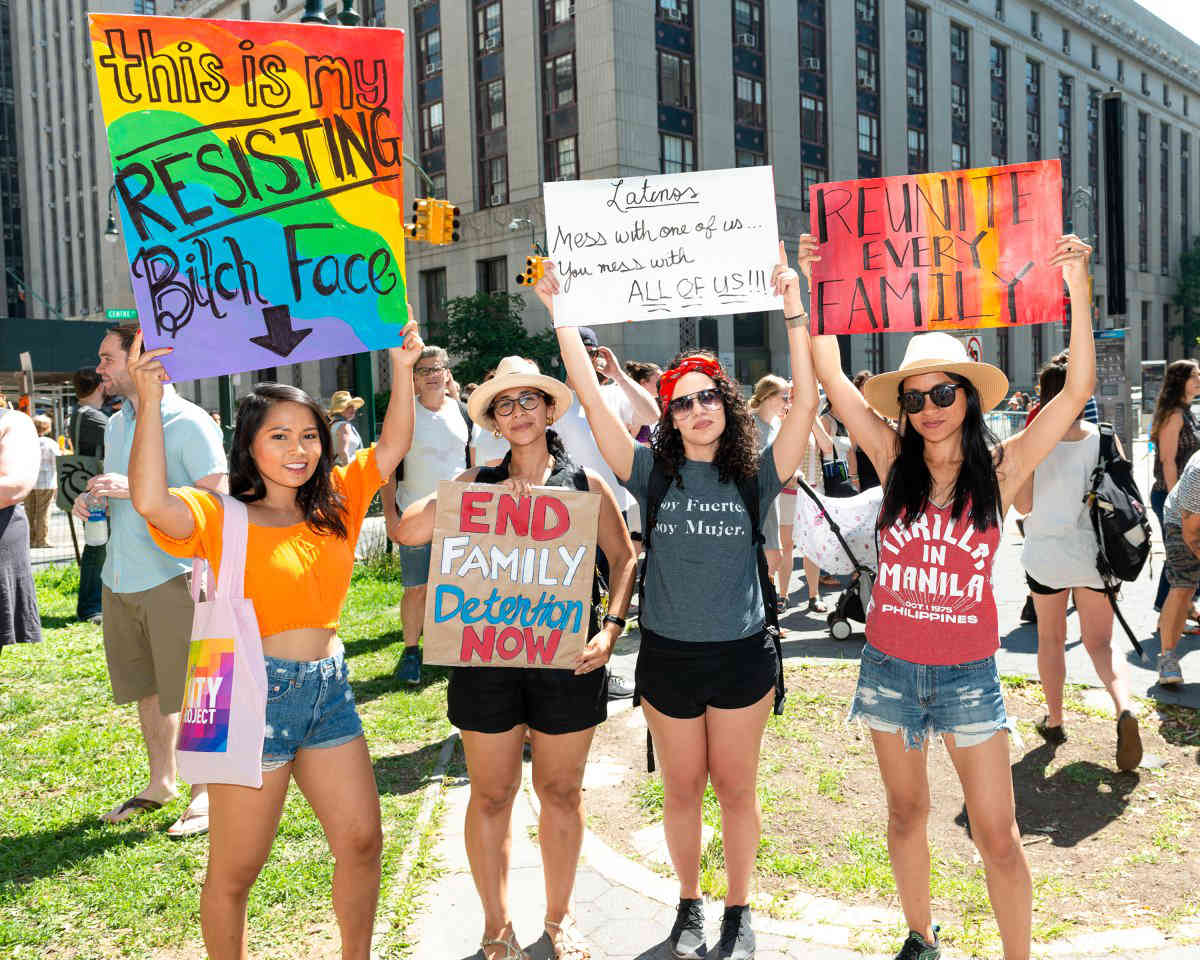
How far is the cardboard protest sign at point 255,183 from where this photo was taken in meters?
3.15

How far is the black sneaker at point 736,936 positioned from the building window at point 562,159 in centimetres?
3413

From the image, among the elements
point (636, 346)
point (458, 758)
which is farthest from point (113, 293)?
point (458, 758)

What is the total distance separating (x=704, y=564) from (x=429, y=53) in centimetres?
4225

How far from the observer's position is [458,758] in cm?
529

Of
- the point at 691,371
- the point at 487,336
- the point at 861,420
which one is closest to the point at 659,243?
the point at 691,371

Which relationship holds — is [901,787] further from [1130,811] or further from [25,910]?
[25,910]

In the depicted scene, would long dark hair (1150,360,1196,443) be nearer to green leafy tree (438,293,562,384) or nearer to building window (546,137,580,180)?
green leafy tree (438,293,562,384)

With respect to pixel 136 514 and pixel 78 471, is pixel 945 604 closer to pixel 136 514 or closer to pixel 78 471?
pixel 136 514

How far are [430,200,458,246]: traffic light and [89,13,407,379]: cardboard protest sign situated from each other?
12.3m

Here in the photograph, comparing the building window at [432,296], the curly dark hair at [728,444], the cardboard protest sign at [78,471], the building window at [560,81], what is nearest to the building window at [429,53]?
the building window at [560,81]

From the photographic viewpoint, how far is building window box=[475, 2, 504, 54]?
38000 mm

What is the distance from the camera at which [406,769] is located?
517 centimetres

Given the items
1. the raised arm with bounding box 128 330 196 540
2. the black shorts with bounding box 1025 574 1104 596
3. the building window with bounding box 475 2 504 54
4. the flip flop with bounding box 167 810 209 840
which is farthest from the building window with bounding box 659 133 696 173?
the raised arm with bounding box 128 330 196 540

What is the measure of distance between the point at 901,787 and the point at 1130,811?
2.00m
